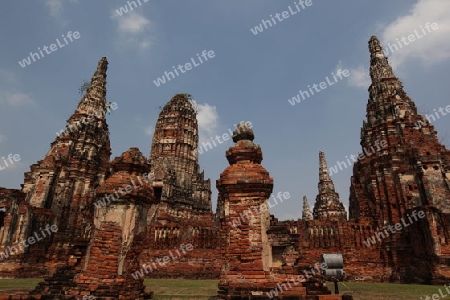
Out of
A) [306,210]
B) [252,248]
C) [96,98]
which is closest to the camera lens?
[252,248]

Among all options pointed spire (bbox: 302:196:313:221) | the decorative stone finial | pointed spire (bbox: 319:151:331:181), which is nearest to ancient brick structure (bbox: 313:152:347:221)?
pointed spire (bbox: 319:151:331:181)

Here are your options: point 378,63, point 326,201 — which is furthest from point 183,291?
point 326,201

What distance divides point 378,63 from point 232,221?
2179 centimetres

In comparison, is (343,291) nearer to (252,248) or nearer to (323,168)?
(252,248)

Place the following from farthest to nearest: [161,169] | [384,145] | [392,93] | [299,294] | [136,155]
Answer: [161,169] → [392,93] → [384,145] → [136,155] → [299,294]

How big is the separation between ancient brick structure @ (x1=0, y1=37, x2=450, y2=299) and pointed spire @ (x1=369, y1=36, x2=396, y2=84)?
95 millimetres

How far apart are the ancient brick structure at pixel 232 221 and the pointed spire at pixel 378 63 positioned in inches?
3.7

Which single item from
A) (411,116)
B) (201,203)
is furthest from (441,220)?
(201,203)

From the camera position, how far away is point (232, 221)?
5434 mm

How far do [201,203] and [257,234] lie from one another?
103 ft

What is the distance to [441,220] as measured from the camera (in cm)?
1288

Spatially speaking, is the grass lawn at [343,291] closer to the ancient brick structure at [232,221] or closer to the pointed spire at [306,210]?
the ancient brick structure at [232,221]

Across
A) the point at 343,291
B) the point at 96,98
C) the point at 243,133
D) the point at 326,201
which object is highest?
the point at 96,98

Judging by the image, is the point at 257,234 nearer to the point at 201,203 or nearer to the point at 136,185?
the point at 136,185
